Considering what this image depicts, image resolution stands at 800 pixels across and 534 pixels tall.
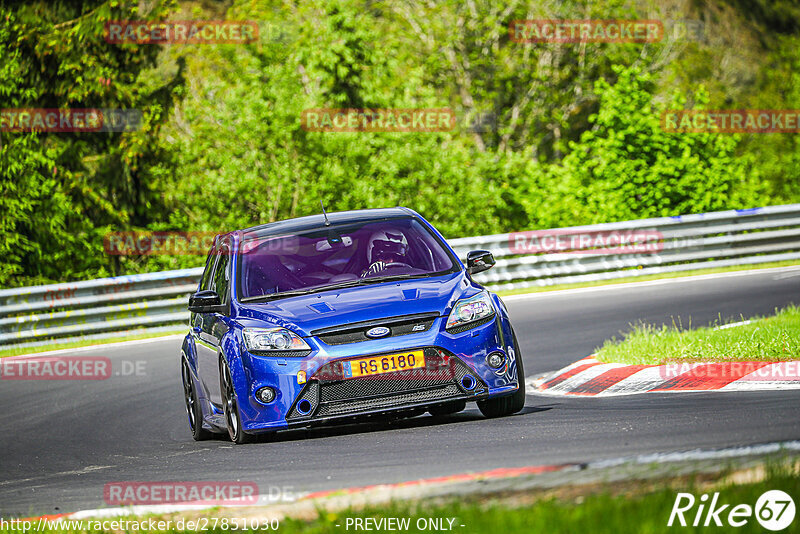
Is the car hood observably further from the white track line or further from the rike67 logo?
the white track line

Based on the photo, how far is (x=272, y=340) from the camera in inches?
304

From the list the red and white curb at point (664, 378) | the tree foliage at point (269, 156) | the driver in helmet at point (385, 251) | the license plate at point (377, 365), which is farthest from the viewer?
the tree foliage at point (269, 156)

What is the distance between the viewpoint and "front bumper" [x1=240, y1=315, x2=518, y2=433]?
752 centimetres

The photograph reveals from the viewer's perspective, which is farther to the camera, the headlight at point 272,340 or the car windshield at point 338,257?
the car windshield at point 338,257

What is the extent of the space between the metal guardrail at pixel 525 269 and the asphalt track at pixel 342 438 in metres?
5.05

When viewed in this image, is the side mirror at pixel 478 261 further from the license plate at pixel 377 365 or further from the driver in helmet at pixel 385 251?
the license plate at pixel 377 365

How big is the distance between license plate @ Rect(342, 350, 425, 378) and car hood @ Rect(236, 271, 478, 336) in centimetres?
26

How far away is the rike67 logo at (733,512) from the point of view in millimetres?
4117

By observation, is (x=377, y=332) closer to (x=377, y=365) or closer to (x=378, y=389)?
(x=377, y=365)

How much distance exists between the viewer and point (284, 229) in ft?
30.3

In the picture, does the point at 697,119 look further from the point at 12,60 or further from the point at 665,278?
the point at 12,60

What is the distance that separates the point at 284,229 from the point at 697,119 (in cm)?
1704

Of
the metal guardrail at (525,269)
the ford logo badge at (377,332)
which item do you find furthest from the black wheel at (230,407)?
the metal guardrail at (525,269)

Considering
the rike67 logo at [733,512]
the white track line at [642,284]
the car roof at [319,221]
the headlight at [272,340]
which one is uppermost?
the car roof at [319,221]
